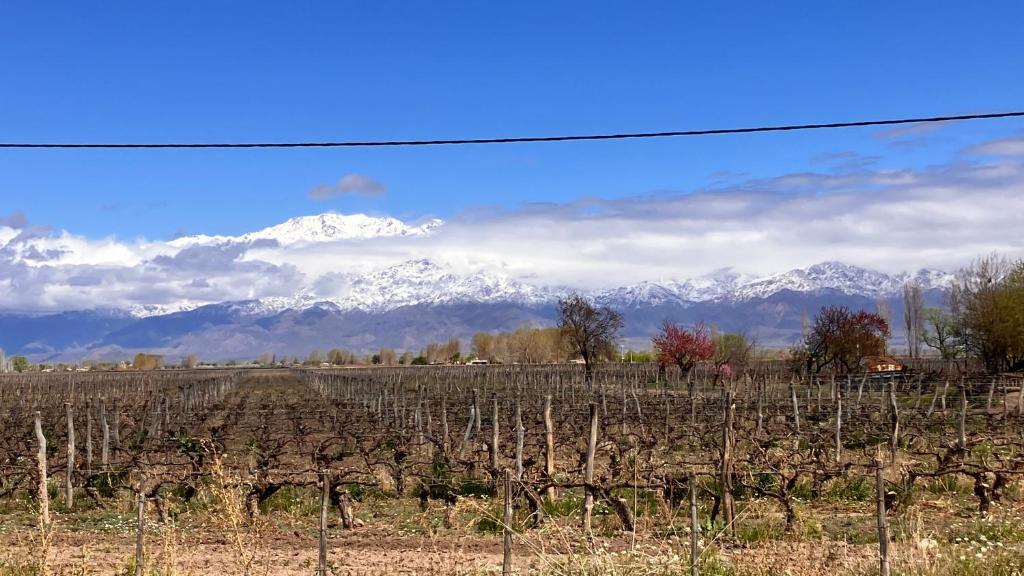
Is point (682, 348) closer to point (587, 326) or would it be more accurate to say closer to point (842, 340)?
point (587, 326)

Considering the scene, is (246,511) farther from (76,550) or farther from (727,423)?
(727,423)

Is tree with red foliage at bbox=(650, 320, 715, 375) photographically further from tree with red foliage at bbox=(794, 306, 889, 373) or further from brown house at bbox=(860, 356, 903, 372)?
brown house at bbox=(860, 356, 903, 372)

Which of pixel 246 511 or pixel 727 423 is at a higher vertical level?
pixel 727 423

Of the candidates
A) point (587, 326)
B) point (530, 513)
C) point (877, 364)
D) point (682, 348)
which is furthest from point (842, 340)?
point (530, 513)

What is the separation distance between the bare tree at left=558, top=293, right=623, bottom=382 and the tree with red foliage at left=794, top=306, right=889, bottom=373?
16.1 m

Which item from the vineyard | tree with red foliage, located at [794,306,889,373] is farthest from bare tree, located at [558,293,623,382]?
the vineyard

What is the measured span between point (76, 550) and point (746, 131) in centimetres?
1068

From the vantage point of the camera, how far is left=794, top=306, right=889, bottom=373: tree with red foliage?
62.7 meters

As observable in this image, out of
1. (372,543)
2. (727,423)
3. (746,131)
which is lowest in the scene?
(372,543)

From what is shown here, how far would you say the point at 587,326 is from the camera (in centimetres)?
7612

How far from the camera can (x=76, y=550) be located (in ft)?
46.4

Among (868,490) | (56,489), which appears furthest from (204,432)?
(868,490)

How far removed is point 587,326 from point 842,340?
1987 cm

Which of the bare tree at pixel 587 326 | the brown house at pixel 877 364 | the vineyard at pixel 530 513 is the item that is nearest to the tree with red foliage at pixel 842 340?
the brown house at pixel 877 364
